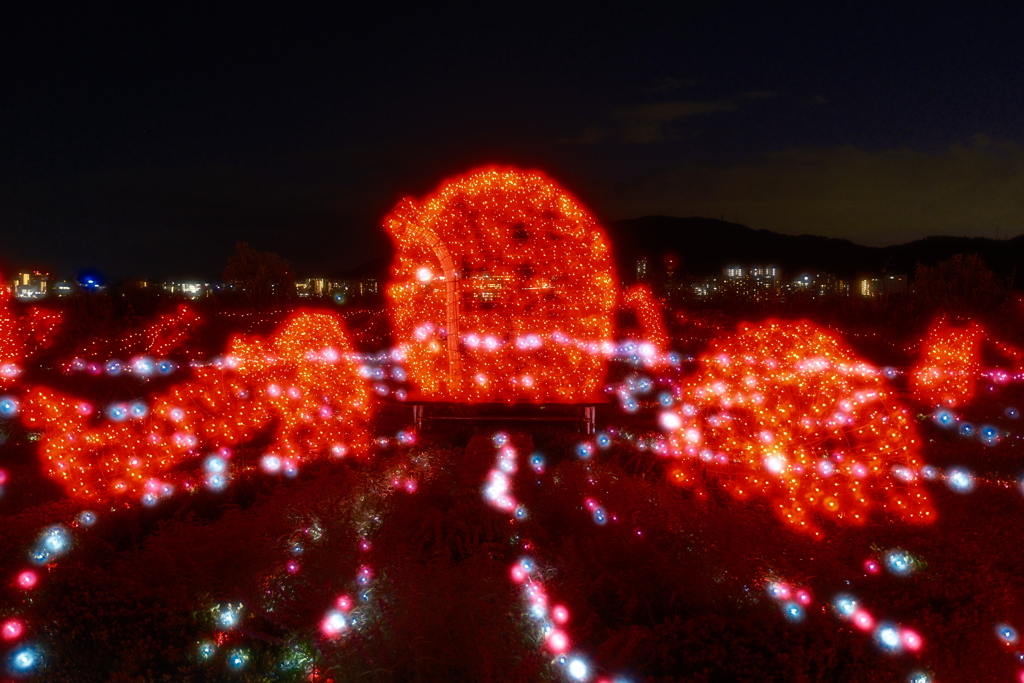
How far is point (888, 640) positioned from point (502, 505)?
2295 millimetres

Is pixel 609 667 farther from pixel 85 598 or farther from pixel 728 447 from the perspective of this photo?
pixel 728 447

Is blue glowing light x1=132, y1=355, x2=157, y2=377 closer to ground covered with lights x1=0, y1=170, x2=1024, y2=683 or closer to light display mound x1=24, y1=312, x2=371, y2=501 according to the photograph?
ground covered with lights x1=0, y1=170, x2=1024, y2=683

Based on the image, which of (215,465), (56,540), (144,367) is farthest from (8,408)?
(56,540)

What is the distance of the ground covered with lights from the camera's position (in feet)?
9.97

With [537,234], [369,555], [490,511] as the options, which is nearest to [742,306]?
[537,234]

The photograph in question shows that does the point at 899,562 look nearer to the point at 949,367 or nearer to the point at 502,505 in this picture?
the point at 502,505

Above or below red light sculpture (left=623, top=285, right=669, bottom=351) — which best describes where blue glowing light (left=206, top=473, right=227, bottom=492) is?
below

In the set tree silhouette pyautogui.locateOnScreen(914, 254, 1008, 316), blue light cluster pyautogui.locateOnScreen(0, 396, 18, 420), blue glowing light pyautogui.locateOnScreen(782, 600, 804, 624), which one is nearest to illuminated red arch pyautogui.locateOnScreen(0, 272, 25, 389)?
blue light cluster pyautogui.locateOnScreen(0, 396, 18, 420)

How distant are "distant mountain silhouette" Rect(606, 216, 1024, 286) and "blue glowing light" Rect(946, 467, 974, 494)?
20039 mm

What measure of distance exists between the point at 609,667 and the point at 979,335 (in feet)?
36.3

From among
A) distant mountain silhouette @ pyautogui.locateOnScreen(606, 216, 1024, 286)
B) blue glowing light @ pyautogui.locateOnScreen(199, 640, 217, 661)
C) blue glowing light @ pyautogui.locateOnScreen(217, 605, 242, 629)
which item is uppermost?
distant mountain silhouette @ pyautogui.locateOnScreen(606, 216, 1024, 286)

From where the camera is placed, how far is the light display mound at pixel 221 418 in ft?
18.1

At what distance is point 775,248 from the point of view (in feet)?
116

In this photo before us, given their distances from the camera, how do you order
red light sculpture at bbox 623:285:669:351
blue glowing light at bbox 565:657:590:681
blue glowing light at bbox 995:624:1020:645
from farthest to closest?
1. red light sculpture at bbox 623:285:669:351
2. blue glowing light at bbox 995:624:1020:645
3. blue glowing light at bbox 565:657:590:681
